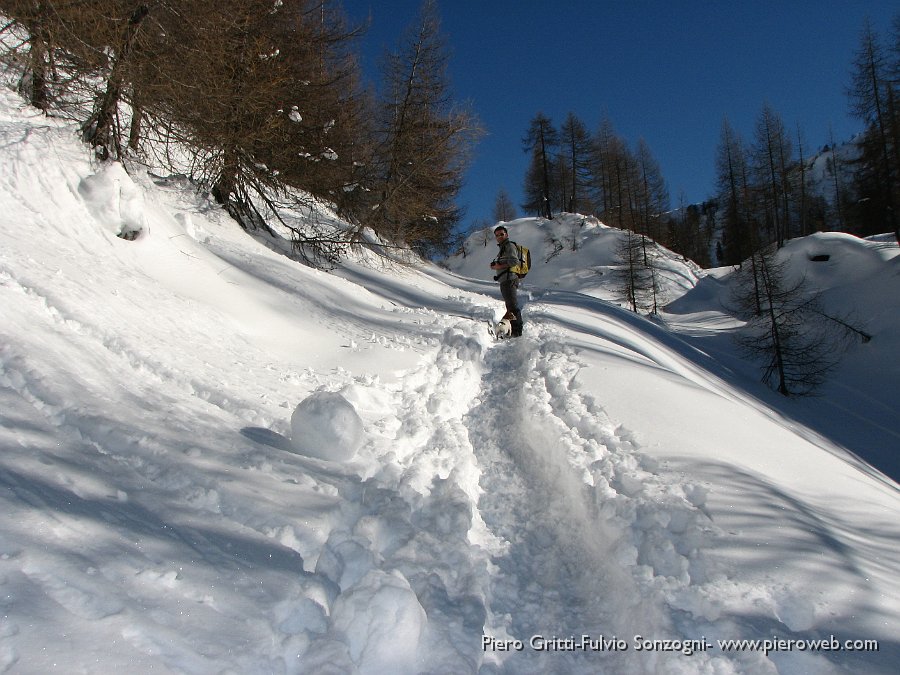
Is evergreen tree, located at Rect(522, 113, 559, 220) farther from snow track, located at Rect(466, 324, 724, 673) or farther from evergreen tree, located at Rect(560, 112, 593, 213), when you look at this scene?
snow track, located at Rect(466, 324, 724, 673)

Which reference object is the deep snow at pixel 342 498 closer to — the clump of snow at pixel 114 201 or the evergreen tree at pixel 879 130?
the clump of snow at pixel 114 201

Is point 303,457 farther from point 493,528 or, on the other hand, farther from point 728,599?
point 728,599

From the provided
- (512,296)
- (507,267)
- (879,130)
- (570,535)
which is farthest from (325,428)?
(879,130)

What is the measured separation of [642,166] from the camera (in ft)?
157

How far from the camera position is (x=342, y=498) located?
10.0 ft

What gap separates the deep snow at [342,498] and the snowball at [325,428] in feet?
0.07

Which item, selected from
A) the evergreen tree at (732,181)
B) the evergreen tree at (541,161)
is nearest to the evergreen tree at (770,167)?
the evergreen tree at (732,181)

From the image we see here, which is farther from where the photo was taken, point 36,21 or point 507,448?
point 36,21

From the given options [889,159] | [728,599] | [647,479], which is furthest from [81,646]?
[889,159]

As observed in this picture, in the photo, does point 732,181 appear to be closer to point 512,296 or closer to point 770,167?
point 770,167

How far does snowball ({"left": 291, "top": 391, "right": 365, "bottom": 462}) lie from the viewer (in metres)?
3.53

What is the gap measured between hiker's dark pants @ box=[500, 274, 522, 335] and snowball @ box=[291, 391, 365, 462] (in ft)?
18.1

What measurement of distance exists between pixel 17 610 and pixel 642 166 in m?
54.6

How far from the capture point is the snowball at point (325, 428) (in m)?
3.53
